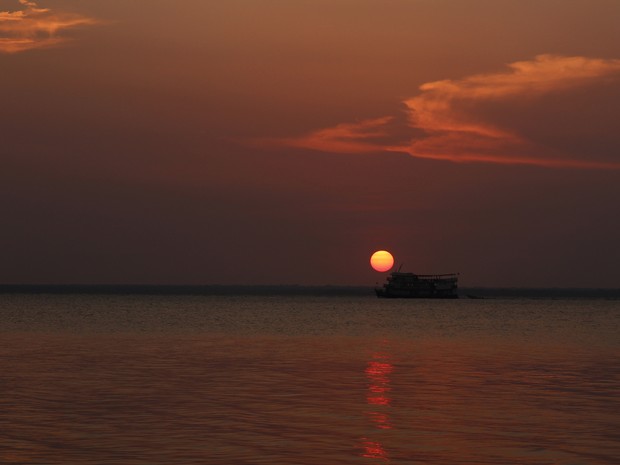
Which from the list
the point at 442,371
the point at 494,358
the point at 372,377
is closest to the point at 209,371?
the point at 372,377

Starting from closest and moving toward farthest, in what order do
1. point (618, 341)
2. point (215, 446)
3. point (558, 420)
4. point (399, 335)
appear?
point (215, 446) < point (558, 420) < point (618, 341) < point (399, 335)

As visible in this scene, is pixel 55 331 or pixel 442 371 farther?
pixel 55 331

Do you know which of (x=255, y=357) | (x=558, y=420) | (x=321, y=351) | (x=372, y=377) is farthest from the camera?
Result: (x=321, y=351)

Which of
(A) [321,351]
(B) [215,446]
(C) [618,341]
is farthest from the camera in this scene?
(C) [618,341]

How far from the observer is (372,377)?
41.8 meters

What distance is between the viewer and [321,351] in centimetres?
5928

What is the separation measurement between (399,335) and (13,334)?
101ft

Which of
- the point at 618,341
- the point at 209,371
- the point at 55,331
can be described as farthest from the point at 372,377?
the point at 55,331

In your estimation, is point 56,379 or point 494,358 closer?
point 56,379

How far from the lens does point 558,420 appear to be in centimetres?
2920

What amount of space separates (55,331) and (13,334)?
698 cm

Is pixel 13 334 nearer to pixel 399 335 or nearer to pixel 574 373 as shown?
pixel 399 335

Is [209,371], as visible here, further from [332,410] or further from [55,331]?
[55,331]

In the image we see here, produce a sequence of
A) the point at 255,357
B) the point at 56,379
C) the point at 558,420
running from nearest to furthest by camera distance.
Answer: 1. the point at 558,420
2. the point at 56,379
3. the point at 255,357
